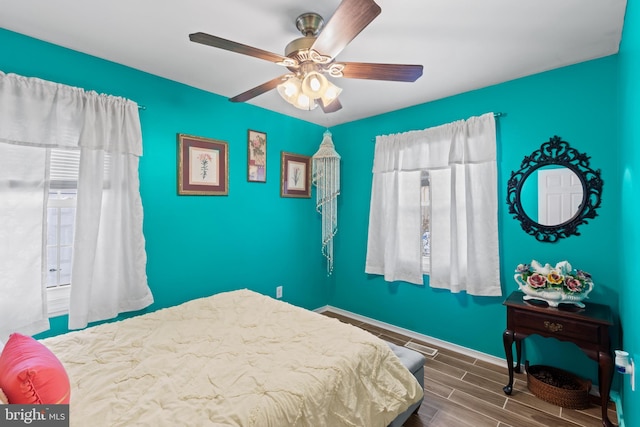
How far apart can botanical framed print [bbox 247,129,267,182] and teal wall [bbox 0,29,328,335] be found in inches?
2.3

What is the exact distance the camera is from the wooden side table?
1853 millimetres

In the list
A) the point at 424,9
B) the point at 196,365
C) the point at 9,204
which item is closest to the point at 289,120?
the point at 424,9

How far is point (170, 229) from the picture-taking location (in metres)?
2.69

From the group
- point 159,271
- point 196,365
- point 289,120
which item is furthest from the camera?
point 289,120

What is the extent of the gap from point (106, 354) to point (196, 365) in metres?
0.50

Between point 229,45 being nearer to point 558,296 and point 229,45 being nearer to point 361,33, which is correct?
point 361,33

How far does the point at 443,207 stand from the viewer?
3.00 meters

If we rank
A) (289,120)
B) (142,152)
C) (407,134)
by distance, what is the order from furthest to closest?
(289,120) < (407,134) < (142,152)

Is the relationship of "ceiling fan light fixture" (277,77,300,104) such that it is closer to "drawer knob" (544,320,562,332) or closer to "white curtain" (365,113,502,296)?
"white curtain" (365,113,502,296)

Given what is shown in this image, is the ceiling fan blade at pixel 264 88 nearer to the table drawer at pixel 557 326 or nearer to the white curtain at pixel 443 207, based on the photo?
the white curtain at pixel 443 207

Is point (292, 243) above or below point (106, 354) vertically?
above

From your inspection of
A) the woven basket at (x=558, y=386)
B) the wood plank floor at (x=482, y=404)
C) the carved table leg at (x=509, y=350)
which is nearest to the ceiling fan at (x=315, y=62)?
the carved table leg at (x=509, y=350)

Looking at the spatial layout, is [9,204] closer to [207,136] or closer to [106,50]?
[106,50]

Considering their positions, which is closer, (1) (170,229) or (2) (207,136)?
(1) (170,229)
